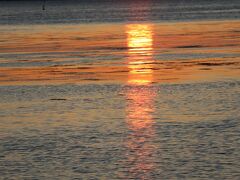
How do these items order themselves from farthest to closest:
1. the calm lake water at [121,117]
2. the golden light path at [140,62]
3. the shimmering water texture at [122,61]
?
the shimmering water texture at [122,61], the golden light path at [140,62], the calm lake water at [121,117]

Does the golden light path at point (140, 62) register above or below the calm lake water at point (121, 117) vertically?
above

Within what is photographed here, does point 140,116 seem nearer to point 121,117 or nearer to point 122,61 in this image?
point 121,117

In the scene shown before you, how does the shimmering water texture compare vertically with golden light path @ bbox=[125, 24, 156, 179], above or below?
above

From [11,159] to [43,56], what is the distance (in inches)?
968

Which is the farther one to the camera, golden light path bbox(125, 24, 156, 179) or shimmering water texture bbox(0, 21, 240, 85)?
shimmering water texture bbox(0, 21, 240, 85)

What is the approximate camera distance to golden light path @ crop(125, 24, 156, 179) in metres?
17.5

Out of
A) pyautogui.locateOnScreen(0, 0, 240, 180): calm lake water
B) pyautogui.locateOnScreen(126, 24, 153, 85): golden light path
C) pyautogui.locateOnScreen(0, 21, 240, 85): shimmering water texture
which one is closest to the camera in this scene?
pyautogui.locateOnScreen(0, 0, 240, 180): calm lake water

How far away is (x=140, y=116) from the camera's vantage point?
23250mm

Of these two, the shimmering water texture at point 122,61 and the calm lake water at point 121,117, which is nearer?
the calm lake water at point 121,117

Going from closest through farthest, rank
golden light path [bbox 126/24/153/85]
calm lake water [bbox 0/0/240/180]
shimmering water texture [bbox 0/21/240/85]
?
calm lake water [bbox 0/0/240/180] → golden light path [bbox 126/24/153/85] → shimmering water texture [bbox 0/21/240/85]

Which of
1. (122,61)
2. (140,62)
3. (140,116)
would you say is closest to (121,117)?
(140,116)

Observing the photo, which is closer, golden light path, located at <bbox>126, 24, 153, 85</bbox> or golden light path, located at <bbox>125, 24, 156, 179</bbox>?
golden light path, located at <bbox>125, 24, 156, 179</bbox>

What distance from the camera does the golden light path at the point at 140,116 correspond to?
17.5 meters

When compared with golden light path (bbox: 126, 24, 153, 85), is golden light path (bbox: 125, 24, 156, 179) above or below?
below
